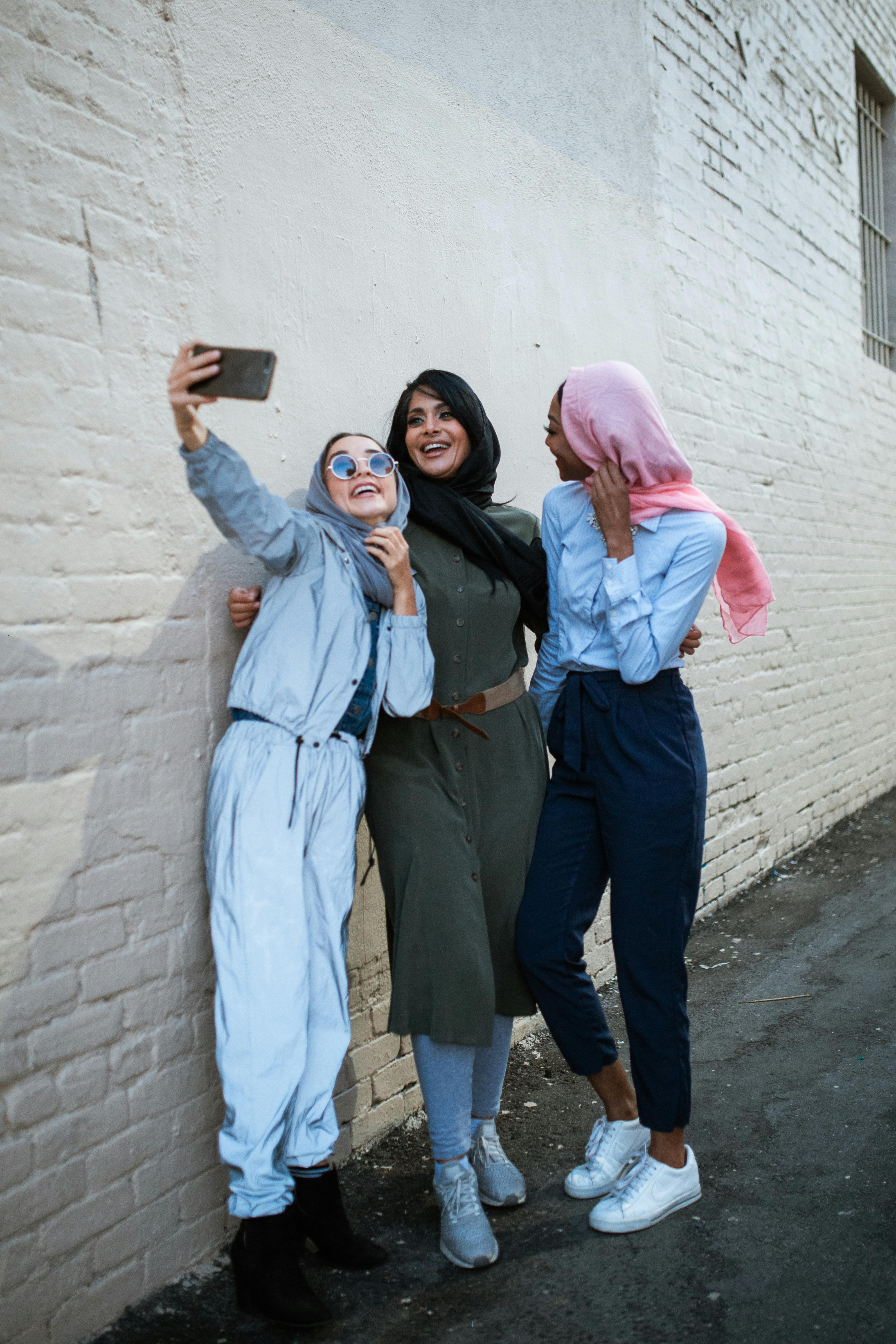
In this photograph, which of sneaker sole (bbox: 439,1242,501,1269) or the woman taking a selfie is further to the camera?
sneaker sole (bbox: 439,1242,501,1269)

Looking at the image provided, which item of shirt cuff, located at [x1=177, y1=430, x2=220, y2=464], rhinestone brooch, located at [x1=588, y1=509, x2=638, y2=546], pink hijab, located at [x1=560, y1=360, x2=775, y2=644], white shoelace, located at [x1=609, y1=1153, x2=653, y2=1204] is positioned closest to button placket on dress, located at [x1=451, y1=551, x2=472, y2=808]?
rhinestone brooch, located at [x1=588, y1=509, x2=638, y2=546]

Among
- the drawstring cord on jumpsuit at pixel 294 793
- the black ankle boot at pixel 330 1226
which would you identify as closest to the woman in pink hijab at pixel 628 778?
the black ankle boot at pixel 330 1226

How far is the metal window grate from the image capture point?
7605 millimetres

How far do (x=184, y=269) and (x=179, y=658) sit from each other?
2.91 feet

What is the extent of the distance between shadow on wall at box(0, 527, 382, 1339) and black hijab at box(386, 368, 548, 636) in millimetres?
500

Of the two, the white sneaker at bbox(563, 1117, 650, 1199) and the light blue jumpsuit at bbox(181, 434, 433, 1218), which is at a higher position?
the light blue jumpsuit at bbox(181, 434, 433, 1218)

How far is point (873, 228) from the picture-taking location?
775 cm

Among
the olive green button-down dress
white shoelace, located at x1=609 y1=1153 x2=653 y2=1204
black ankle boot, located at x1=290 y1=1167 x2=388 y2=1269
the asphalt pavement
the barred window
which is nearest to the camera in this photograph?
the asphalt pavement

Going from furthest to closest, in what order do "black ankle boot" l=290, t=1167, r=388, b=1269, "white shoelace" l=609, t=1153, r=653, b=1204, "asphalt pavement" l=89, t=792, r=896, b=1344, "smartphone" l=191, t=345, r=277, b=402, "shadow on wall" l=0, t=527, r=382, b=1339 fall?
1. "white shoelace" l=609, t=1153, r=653, b=1204
2. "black ankle boot" l=290, t=1167, r=388, b=1269
3. "asphalt pavement" l=89, t=792, r=896, b=1344
4. "shadow on wall" l=0, t=527, r=382, b=1339
5. "smartphone" l=191, t=345, r=277, b=402

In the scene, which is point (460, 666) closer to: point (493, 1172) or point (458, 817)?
point (458, 817)

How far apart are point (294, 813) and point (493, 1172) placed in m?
1.16

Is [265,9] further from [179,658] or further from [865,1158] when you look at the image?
[865,1158]

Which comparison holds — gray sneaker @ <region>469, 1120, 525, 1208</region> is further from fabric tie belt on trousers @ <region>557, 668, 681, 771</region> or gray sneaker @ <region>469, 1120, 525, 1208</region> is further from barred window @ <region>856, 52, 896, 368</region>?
barred window @ <region>856, 52, 896, 368</region>

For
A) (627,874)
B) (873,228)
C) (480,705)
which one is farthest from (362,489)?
(873,228)
